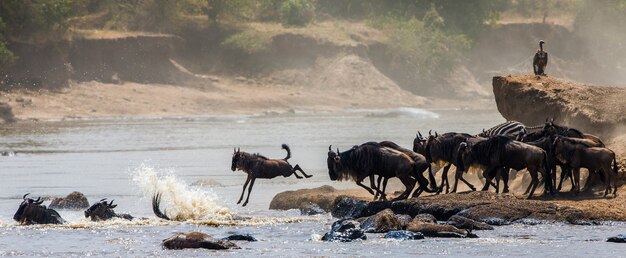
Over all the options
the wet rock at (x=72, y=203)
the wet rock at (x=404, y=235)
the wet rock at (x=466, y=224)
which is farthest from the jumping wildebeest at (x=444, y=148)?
the wet rock at (x=72, y=203)

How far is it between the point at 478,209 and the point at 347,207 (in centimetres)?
254

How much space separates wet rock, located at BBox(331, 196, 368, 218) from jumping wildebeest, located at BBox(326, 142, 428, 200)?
333 millimetres

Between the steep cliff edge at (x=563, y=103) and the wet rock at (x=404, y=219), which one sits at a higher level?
the steep cliff edge at (x=563, y=103)

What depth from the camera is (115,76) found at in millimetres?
73250

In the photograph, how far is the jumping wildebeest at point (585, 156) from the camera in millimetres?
21922

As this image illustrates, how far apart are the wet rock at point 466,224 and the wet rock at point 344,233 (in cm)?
149

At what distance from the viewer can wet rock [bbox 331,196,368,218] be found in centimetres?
2230

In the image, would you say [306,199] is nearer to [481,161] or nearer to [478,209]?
[481,161]

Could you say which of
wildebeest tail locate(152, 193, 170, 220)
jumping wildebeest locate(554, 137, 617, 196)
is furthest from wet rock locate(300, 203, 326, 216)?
jumping wildebeest locate(554, 137, 617, 196)

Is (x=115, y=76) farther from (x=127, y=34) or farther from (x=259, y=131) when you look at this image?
(x=259, y=131)

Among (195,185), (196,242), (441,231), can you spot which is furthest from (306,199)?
(195,185)

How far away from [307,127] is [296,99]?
57.6ft

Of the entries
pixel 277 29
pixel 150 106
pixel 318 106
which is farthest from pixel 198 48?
pixel 150 106

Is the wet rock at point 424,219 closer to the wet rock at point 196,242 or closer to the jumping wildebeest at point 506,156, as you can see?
the jumping wildebeest at point 506,156
